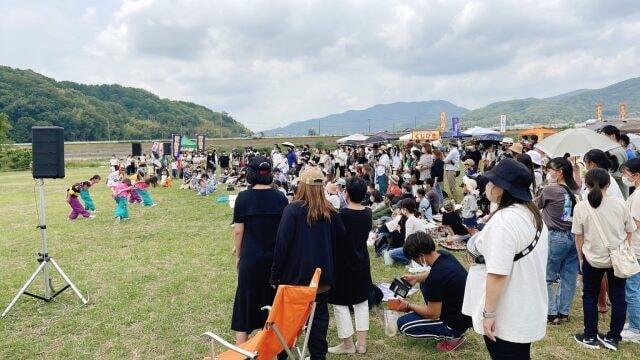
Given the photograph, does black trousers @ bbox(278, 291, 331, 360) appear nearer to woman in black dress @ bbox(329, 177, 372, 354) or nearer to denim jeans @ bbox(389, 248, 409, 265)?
woman in black dress @ bbox(329, 177, 372, 354)

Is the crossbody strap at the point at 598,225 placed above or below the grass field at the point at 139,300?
above

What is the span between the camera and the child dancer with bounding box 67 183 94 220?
38.2ft

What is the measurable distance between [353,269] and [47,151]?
399 cm

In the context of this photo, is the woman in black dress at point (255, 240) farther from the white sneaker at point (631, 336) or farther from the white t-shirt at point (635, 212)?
the white sneaker at point (631, 336)

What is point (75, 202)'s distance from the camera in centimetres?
1173

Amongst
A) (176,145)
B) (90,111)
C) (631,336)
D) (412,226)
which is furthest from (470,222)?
(90,111)

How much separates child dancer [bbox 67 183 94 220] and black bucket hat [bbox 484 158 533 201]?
1173 centimetres

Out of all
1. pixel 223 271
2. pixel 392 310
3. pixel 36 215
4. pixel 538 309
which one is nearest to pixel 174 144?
pixel 36 215

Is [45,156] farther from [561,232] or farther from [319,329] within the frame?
[561,232]

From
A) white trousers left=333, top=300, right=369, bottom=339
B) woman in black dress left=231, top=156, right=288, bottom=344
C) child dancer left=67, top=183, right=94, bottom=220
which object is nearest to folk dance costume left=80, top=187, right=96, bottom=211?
child dancer left=67, top=183, right=94, bottom=220

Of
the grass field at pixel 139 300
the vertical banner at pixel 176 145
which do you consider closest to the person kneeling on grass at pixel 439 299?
the grass field at pixel 139 300

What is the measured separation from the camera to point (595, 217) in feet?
12.6

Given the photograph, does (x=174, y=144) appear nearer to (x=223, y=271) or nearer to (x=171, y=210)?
(x=171, y=210)

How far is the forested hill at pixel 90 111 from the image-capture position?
2916 inches
